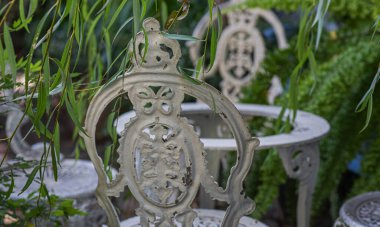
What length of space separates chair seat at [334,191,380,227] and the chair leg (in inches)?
8.6

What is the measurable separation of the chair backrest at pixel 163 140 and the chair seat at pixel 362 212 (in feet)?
1.70

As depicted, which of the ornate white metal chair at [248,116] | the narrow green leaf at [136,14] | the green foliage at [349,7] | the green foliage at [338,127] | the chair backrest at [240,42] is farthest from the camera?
the chair backrest at [240,42]

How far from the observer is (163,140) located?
1.45 metres

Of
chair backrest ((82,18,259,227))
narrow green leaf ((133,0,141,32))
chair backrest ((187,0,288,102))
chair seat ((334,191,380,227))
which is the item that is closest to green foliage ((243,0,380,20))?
chair backrest ((187,0,288,102))

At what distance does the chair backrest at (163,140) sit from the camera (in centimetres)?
139

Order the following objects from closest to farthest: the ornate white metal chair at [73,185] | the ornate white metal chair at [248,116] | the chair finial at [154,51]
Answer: the chair finial at [154,51]
the ornate white metal chair at [248,116]
the ornate white metal chair at [73,185]

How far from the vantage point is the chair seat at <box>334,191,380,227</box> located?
6.10ft

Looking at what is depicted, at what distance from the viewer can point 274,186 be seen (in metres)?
2.55

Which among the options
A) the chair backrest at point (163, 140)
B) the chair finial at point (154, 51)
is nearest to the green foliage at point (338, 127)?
the chair backrest at point (163, 140)

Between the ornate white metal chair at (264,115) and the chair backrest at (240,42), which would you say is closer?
the ornate white metal chair at (264,115)

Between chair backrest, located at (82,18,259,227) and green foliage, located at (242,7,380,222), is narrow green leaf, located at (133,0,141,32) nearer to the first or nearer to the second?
chair backrest, located at (82,18,259,227)

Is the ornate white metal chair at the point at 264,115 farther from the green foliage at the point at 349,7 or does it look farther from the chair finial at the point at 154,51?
the chair finial at the point at 154,51

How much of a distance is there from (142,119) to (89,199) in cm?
95

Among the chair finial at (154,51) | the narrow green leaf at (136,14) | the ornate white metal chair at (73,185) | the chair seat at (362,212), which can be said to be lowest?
the ornate white metal chair at (73,185)
